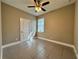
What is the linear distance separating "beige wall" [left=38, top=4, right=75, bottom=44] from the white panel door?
1746 mm

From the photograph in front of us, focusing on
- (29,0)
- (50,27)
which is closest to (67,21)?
(50,27)

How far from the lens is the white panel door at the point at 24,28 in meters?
7.46

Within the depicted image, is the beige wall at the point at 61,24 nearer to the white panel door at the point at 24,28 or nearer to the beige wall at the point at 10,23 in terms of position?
the white panel door at the point at 24,28

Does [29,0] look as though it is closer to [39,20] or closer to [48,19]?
[48,19]

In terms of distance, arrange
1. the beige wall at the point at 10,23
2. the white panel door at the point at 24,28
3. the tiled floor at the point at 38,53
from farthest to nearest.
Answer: the white panel door at the point at 24,28 → the beige wall at the point at 10,23 → the tiled floor at the point at 38,53

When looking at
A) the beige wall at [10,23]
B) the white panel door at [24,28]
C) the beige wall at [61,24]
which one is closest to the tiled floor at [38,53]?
the beige wall at [10,23]

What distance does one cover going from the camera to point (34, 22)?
1012 cm

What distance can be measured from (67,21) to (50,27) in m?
2.30

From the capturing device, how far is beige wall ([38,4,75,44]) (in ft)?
18.4

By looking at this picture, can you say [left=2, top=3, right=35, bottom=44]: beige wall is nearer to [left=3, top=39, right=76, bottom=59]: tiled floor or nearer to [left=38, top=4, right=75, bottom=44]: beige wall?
[left=3, top=39, right=76, bottom=59]: tiled floor

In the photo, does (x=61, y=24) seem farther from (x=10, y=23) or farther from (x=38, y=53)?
(x=10, y=23)

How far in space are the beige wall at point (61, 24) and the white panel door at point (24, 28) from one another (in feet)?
5.73

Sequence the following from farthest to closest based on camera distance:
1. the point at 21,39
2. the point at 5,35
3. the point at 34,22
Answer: the point at 34,22, the point at 21,39, the point at 5,35

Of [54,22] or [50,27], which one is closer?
[54,22]
